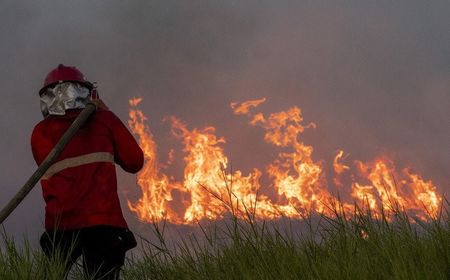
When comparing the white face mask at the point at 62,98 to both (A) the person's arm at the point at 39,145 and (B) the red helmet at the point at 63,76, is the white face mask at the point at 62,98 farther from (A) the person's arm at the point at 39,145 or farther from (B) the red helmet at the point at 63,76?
(A) the person's arm at the point at 39,145

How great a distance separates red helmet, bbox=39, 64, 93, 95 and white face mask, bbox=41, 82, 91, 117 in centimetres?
4

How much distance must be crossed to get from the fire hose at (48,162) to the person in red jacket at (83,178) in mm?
91

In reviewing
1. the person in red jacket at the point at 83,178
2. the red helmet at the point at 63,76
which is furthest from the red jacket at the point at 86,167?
the red helmet at the point at 63,76

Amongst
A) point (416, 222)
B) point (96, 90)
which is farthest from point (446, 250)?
point (96, 90)

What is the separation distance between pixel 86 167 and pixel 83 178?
103 millimetres

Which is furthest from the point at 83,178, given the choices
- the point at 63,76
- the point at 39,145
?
the point at 63,76

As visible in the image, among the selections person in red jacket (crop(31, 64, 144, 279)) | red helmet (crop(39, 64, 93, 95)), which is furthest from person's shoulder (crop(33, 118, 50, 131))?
red helmet (crop(39, 64, 93, 95))

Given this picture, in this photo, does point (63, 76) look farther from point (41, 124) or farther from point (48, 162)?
point (48, 162)

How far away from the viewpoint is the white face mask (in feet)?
19.7

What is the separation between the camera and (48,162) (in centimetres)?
571

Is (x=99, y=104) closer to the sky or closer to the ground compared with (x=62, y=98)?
closer to the ground

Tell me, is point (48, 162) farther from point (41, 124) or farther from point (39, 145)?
point (41, 124)

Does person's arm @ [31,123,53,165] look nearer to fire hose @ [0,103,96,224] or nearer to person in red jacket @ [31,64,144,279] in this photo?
person in red jacket @ [31,64,144,279]

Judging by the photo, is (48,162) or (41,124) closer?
(48,162)
